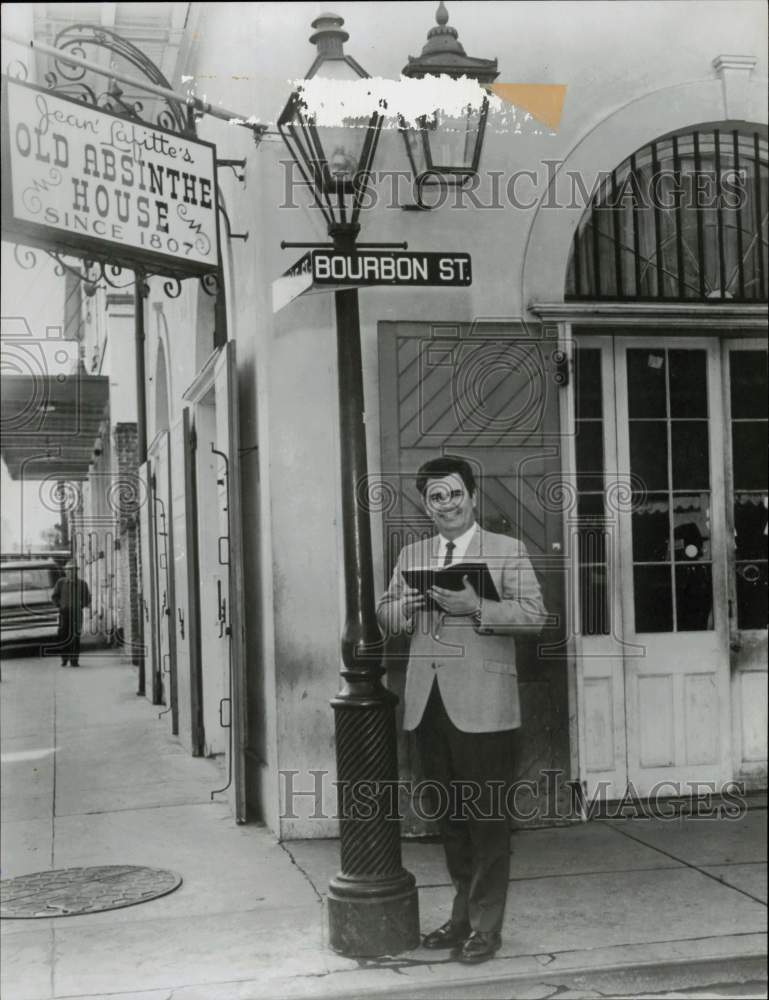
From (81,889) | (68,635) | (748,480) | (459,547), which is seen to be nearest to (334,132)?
(459,547)

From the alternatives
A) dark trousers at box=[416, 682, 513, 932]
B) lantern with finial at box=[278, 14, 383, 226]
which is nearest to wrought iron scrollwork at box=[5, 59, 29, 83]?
lantern with finial at box=[278, 14, 383, 226]

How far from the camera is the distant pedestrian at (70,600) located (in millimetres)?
9266

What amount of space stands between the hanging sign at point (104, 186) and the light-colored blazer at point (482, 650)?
1.98 meters

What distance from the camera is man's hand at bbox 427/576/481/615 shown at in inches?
179

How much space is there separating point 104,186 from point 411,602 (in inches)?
84.8

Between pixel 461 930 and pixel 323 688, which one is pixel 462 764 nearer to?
pixel 461 930

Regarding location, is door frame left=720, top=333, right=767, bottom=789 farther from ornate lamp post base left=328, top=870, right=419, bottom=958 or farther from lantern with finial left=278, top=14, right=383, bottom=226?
ornate lamp post base left=328, top=870, right=419, bottom=958

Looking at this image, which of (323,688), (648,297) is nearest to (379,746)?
(323,688)

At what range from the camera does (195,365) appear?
895cm

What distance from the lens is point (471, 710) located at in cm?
454

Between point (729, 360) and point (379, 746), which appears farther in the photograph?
point (729, 360)

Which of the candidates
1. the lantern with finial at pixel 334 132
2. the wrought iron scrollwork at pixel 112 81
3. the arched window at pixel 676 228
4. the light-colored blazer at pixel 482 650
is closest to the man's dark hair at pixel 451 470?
the light-colored blazer at pixel 482 650

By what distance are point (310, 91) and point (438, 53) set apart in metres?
0.79

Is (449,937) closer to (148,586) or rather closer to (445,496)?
(445,496)
